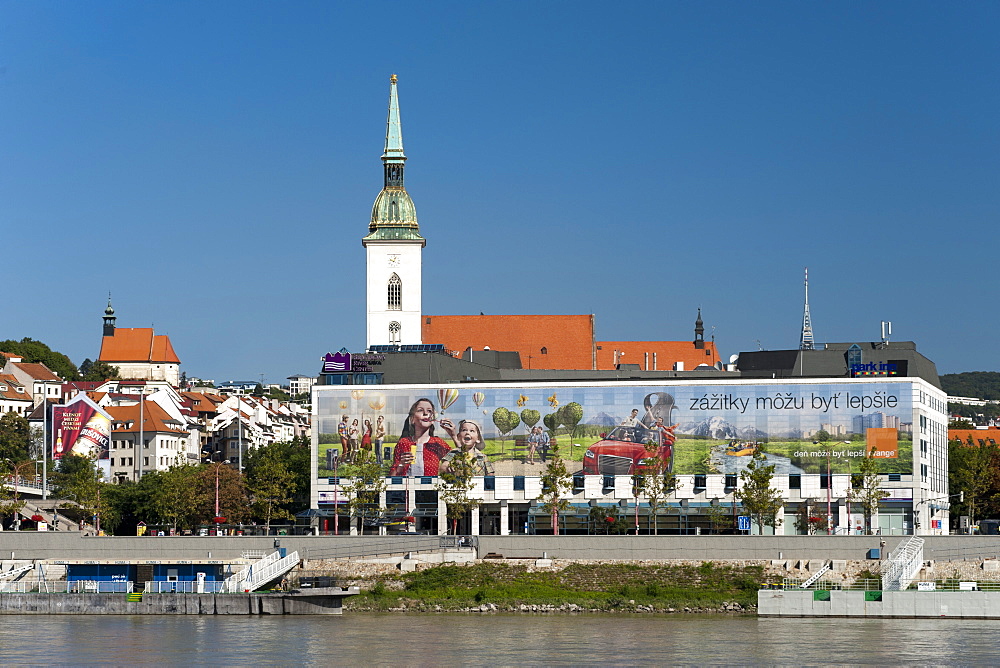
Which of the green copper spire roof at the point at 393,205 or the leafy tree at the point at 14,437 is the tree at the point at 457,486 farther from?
the leafy tree at the point at 14,437

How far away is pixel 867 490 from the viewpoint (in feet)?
405

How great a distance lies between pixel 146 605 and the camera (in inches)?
3529

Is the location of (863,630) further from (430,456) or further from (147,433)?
(147,433)

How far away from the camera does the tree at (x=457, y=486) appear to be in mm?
123500

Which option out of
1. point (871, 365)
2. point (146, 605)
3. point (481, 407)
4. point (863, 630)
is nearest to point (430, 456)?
point (481, 407)

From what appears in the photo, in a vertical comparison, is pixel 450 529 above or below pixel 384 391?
below

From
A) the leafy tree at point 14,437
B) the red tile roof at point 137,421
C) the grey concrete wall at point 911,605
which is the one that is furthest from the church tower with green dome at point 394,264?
the grey concrete wall at point 911,605

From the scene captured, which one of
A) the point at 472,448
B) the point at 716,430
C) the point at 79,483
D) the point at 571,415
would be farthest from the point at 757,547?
the point at 79,483

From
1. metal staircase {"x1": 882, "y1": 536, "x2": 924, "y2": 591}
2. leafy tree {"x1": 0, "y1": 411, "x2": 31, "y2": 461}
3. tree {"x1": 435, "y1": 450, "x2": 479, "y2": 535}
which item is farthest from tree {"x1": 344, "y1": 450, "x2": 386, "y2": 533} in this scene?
leafy tree {"x1": 0, "y1": 411, "x2": 31, "y2": 461}

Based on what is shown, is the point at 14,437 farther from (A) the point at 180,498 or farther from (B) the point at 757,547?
(B) the point at 757,547

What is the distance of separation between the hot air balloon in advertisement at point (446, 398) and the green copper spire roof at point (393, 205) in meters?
32.6

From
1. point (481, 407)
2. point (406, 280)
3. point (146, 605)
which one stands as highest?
point (406, 280)

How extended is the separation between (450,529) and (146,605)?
4805cm

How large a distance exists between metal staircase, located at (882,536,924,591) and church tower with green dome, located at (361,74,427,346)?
76.0 meters
